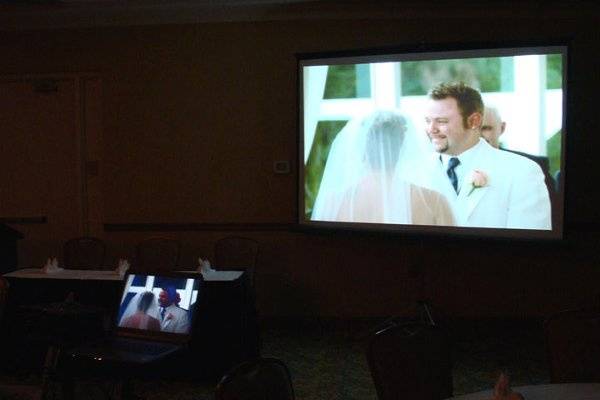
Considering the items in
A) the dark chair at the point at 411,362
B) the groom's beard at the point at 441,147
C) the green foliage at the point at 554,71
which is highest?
the green foliage at the point at 554,71

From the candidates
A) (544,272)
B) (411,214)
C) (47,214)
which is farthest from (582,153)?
(47,214)

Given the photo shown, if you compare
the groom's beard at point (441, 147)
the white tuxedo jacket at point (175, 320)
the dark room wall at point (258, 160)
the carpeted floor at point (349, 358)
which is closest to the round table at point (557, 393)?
the white tuxedo jacket at point (175, 320)

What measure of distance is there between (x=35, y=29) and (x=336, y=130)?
9.94 ft

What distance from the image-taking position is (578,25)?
538 cm

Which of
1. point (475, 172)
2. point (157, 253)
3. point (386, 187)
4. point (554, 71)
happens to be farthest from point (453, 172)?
point (157, 253)

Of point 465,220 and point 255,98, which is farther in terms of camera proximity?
point 255,98

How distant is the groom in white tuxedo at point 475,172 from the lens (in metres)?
4.74

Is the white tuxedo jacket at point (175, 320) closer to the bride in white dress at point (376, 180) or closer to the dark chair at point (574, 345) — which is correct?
the dark chair at point (574, 345)

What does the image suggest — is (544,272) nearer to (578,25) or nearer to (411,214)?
(411,214)

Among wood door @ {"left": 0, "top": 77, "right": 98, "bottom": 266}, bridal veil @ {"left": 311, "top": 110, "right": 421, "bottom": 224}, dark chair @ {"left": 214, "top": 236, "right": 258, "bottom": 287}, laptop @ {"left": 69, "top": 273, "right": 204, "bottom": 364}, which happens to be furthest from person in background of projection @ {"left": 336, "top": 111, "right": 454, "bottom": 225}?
wood door @ {"left": 0, "top": 77, "right": 98, "bottom": 266}

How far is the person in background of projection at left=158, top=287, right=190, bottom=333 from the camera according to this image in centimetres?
306

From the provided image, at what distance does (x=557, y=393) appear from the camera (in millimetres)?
2156

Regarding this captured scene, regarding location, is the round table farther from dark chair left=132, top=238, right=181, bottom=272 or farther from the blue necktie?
dark chair left=132, top=238, right=181, bottom=272

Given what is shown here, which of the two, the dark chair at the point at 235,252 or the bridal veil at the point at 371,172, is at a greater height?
the bridal veil at the point at 371,172
